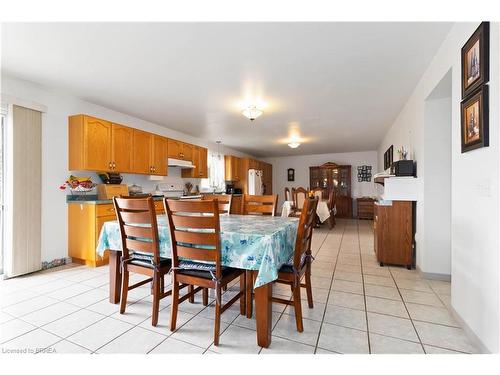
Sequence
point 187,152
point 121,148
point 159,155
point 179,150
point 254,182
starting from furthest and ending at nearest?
point 254,182
point 187,152
point 179,150
point 159,155
point 121,148

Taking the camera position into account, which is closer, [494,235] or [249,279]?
[494,235]

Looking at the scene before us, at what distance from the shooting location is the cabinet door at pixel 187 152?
5223 millimetres

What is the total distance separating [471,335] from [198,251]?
6.22 feet

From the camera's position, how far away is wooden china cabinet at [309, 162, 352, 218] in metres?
8.51

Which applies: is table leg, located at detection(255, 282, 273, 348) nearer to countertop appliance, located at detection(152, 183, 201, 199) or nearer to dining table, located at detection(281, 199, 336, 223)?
countertop appliance, located at detection(152, 183, 201, 199)

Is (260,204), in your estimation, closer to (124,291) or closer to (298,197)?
(124,291)

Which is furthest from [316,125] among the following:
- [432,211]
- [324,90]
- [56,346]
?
[56,346]

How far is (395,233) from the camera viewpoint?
10.5 ft

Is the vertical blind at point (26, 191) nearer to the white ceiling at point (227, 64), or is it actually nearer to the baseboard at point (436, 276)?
the white ceiling at point (227, 64)

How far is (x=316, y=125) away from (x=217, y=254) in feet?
13.6

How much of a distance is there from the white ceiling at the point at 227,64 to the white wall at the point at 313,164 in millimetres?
4566

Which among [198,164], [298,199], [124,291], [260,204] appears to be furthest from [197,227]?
[298,199]

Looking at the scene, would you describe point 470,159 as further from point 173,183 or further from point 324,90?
point 173,183
